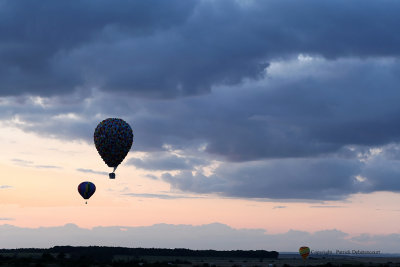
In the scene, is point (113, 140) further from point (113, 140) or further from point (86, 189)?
point (86, 189)

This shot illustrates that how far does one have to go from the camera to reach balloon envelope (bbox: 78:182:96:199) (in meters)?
130

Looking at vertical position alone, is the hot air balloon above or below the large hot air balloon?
below

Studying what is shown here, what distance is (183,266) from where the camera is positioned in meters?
111

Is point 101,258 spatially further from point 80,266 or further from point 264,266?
point 264,266

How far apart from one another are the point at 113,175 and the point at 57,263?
2032cm

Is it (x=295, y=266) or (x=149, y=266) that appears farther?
(x=295, y=266)

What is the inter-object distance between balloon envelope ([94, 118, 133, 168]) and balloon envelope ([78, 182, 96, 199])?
15604 millimetres

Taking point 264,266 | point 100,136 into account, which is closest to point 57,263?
point 100,136

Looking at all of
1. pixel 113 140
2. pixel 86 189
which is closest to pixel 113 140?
pixel 113 140

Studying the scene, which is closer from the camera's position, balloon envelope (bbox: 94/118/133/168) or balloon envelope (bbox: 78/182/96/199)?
balloon envelope (bbox: 94/118/133/168)

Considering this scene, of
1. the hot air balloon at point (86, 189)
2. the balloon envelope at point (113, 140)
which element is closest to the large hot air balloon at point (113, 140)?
the balloon envelope at point (113, 140)

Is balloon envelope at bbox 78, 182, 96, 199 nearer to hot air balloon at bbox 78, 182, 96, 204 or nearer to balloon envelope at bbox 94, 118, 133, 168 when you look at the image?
hot air balloon at bbox 78, 182, 96, 204

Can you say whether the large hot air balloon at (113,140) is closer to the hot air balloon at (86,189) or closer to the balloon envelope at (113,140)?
the balloon envelope at (113,140)

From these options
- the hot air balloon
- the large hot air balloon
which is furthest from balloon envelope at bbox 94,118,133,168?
the hot air balloon
